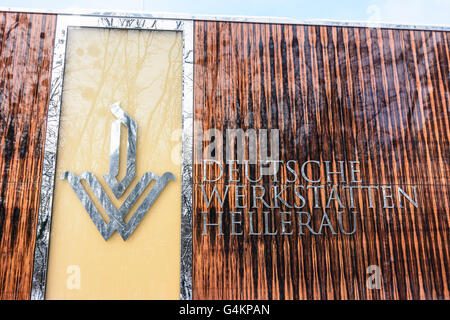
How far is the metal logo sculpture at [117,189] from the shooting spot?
2.73 meters

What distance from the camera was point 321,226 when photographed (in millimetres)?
2824

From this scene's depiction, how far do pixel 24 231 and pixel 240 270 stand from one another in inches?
79.3

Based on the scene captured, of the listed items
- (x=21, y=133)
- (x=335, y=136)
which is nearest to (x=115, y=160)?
(x=21, y=133)

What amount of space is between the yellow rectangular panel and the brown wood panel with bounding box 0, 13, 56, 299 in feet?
0.66

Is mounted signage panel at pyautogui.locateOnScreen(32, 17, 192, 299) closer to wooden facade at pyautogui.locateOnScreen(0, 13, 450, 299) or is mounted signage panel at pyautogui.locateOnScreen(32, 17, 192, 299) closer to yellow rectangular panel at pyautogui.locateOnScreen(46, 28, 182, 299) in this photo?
yellow rectangular panel at pyautogui.locateOnScreen(46, 28, 182, 299)

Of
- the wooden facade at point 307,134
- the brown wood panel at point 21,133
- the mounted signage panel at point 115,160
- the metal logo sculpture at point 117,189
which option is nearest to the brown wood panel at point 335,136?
the wooden facade at point 307,134

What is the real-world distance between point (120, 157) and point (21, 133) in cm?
97

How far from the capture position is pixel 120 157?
2873 mm

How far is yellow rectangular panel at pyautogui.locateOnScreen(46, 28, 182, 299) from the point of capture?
2.67 metres

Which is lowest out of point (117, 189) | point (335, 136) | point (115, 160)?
point (117, 189)

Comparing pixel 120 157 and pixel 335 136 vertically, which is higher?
A: pixel 335 136

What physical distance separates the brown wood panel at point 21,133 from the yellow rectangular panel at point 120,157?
0.20 meters

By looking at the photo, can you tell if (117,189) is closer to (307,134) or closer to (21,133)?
(21,133)
